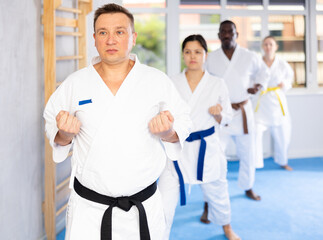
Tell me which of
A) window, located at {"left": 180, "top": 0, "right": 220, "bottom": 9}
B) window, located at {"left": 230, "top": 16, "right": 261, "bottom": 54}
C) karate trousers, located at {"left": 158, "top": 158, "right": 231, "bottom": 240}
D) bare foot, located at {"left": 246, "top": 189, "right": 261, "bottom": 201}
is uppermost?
window, located at {"left": 180, "top": 0, "right": 220, "bottom": 9}

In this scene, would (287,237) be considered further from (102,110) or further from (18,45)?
(18,45)

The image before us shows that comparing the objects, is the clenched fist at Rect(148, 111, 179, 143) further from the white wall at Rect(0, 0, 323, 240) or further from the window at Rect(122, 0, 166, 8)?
the window at Rect(122, 0, 166, 8)

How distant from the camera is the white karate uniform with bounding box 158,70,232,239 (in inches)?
103

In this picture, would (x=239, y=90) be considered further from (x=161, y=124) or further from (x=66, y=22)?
(x=161, y=124)

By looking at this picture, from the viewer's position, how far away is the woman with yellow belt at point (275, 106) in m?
4.81

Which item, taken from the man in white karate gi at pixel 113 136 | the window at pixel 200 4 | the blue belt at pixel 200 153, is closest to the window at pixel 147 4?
the window at pixel 200 4

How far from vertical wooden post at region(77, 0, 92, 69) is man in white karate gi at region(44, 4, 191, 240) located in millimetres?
1661

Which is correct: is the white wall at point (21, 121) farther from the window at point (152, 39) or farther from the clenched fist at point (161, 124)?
the window at point (152, 39)

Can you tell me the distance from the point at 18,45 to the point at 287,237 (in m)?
2.29

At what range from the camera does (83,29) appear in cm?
317

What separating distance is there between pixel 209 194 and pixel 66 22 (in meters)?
1.67

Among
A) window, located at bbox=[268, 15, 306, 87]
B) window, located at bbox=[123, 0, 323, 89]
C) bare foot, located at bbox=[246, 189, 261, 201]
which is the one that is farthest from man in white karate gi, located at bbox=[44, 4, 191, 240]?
window, located at bbox=[268, 15, 306, 87]

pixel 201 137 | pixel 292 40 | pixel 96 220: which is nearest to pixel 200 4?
pixel 292 40

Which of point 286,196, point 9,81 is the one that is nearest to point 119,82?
point 9,81
